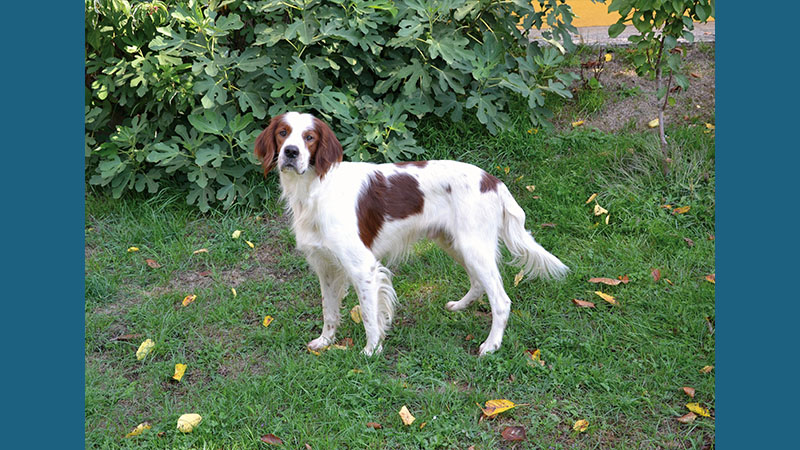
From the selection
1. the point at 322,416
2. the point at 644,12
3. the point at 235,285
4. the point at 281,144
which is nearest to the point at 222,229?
the point at 235,285

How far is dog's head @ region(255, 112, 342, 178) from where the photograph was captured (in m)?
3.76

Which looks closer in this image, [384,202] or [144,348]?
[384,202]

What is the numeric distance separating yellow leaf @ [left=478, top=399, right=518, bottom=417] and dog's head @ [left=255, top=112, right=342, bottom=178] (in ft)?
4.84

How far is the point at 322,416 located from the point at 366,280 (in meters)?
0.76

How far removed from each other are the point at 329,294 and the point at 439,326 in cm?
71

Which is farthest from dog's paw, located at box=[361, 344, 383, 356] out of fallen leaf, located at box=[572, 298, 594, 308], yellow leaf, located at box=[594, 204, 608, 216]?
yellow leaf, located at box=[594, 204, 608, 216]

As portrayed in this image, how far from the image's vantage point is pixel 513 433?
3424 millimetres

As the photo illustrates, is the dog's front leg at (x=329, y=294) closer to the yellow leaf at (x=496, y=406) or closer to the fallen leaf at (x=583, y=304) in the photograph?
the yellow leaf at (x=496, y=406)

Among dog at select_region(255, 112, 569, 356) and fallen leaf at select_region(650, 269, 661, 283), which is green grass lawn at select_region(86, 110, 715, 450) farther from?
dog at select_region(255, 112, 569, 356)

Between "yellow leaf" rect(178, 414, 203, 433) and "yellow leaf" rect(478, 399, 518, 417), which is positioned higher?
"yellow leaf" rect(478, 399, 518, 417)

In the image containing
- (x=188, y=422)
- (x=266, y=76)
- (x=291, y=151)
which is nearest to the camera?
(x=188, y=422)

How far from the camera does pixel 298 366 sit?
3957 millimetres

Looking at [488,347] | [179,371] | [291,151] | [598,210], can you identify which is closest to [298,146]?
[291,151]

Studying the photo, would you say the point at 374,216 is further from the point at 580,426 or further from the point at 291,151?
the point at 580,426
